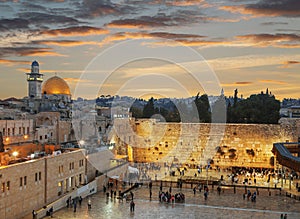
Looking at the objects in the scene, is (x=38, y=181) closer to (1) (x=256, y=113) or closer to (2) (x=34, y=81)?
(1) (x=256, y=113)

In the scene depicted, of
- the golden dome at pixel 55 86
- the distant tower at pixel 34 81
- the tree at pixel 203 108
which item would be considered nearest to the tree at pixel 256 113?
the tree at pixel 203 108

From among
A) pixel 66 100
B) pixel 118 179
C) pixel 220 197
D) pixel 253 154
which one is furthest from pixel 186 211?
Answer: pixel 66 100

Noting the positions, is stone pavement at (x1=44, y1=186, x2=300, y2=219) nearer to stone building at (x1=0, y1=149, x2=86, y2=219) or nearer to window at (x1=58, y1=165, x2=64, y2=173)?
stone building at (x1=0, y1=149, x2=86, y2=219)

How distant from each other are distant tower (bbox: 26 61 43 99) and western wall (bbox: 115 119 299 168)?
22805 millimetres

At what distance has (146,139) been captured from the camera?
111 feet

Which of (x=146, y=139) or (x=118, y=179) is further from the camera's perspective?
(x=146, y=139)

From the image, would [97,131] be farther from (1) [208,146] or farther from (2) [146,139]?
(1) [208,146]

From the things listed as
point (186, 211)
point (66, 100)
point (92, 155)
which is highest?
point (66, 100)

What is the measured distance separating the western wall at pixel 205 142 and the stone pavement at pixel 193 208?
30.1 ft

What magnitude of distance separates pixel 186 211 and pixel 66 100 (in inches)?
1354

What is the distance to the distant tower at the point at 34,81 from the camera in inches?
2062

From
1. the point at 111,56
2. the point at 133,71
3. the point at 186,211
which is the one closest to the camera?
the point at 186,211

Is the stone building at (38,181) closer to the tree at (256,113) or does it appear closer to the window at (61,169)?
the window at (61,169)

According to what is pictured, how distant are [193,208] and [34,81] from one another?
3819cm
